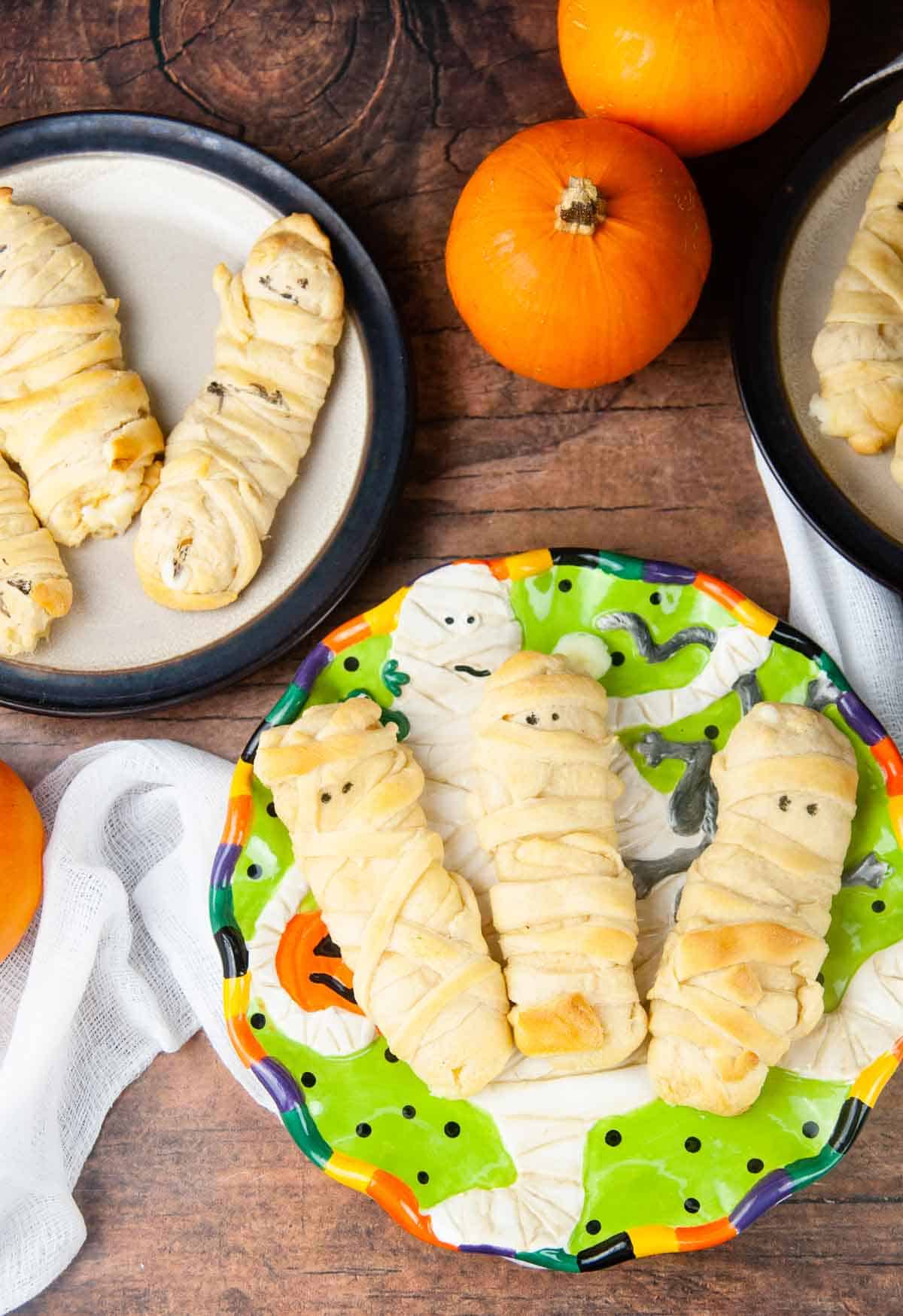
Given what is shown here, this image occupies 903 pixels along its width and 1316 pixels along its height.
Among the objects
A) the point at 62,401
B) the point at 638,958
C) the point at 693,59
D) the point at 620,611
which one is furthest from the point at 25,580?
the point at 693,59

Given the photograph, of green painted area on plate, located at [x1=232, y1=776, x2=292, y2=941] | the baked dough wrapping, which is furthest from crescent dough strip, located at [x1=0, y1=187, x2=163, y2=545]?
green painted area on plate, located at [x1=232, y1=776, x2=292, y2=941]

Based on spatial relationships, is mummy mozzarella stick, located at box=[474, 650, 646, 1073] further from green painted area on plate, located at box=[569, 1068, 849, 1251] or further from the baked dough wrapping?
the baked dough wrapping

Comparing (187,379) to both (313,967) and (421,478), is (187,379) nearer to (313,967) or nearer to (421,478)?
(421,478)

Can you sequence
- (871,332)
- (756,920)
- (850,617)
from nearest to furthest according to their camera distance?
1. (756,920)
2. (871,332)
3. (850,617)

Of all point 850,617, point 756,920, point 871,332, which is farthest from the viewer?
point 850,617

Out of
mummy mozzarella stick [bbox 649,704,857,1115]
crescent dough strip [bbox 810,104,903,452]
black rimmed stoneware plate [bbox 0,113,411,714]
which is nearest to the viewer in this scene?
mummy mozzarella stick [bbox 649,704,857,1115]

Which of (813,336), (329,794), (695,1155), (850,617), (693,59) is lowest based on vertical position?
(695,1155)

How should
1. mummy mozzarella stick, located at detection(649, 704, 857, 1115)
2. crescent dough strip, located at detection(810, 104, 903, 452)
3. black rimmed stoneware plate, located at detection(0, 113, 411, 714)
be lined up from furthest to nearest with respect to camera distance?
black rimmed stoneware plate, located at detection(0, 113, 411, 714) → crescent dough strip, located at detection(810, 104, 903, 452) → mummy mozzarella stick, located at detection(649, 704, 857, 1115)

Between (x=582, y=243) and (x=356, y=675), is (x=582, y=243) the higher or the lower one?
the higher one
